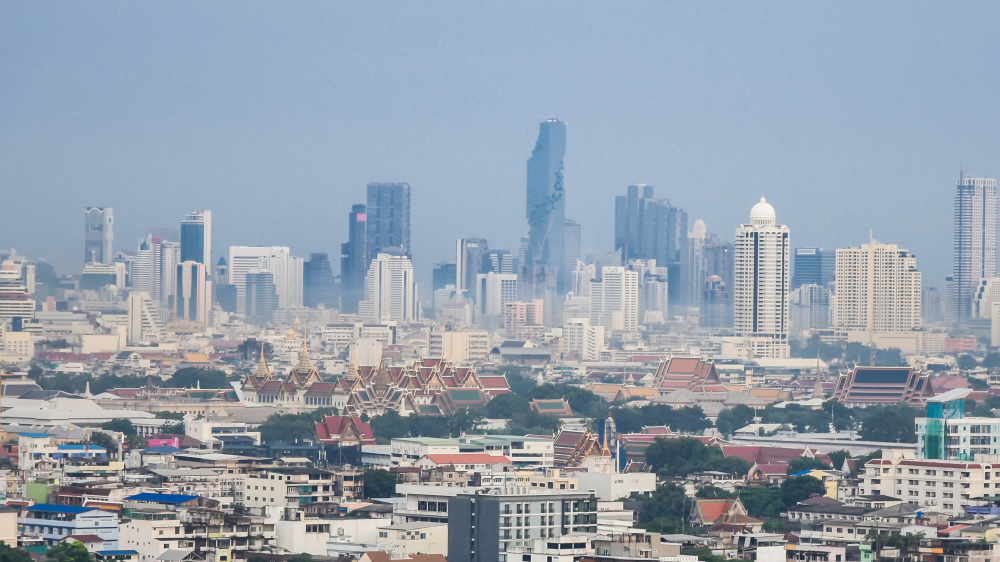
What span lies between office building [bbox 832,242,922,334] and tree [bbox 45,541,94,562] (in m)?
118

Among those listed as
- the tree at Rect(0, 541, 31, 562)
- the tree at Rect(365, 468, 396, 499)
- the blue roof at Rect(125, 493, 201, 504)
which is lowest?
the tree at Rect(0, 541, 31, 562)

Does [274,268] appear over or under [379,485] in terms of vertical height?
over

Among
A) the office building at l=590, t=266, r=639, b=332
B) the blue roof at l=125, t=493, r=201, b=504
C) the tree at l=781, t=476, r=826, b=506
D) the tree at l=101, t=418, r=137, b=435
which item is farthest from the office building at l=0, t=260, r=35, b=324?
the blue roof at l=125, t=493, r=201, b=504

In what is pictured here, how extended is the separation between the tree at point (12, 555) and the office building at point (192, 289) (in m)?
139

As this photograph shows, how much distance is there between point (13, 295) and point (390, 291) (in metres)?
42.7

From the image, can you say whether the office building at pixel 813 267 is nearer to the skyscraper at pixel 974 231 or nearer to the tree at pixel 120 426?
the skyscraper at pixel 974 231

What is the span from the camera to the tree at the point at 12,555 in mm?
41719

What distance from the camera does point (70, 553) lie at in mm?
42156

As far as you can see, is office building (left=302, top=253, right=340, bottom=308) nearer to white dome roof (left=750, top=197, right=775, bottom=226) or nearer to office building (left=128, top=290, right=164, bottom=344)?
office building (left=128, top=290, right=164, bottom=344)

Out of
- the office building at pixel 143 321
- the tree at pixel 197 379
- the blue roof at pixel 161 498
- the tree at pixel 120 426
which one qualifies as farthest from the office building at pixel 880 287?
the blue roof at pixel 161 498

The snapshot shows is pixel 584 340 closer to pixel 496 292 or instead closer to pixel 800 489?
pixel 496 292

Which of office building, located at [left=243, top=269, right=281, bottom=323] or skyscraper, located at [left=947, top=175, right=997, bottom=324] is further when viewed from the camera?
office building, located at [left=243, top=269, right=281, bottom=323]

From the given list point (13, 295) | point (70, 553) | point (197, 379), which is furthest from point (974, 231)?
point (70, 553)

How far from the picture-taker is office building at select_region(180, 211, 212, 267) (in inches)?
7490
